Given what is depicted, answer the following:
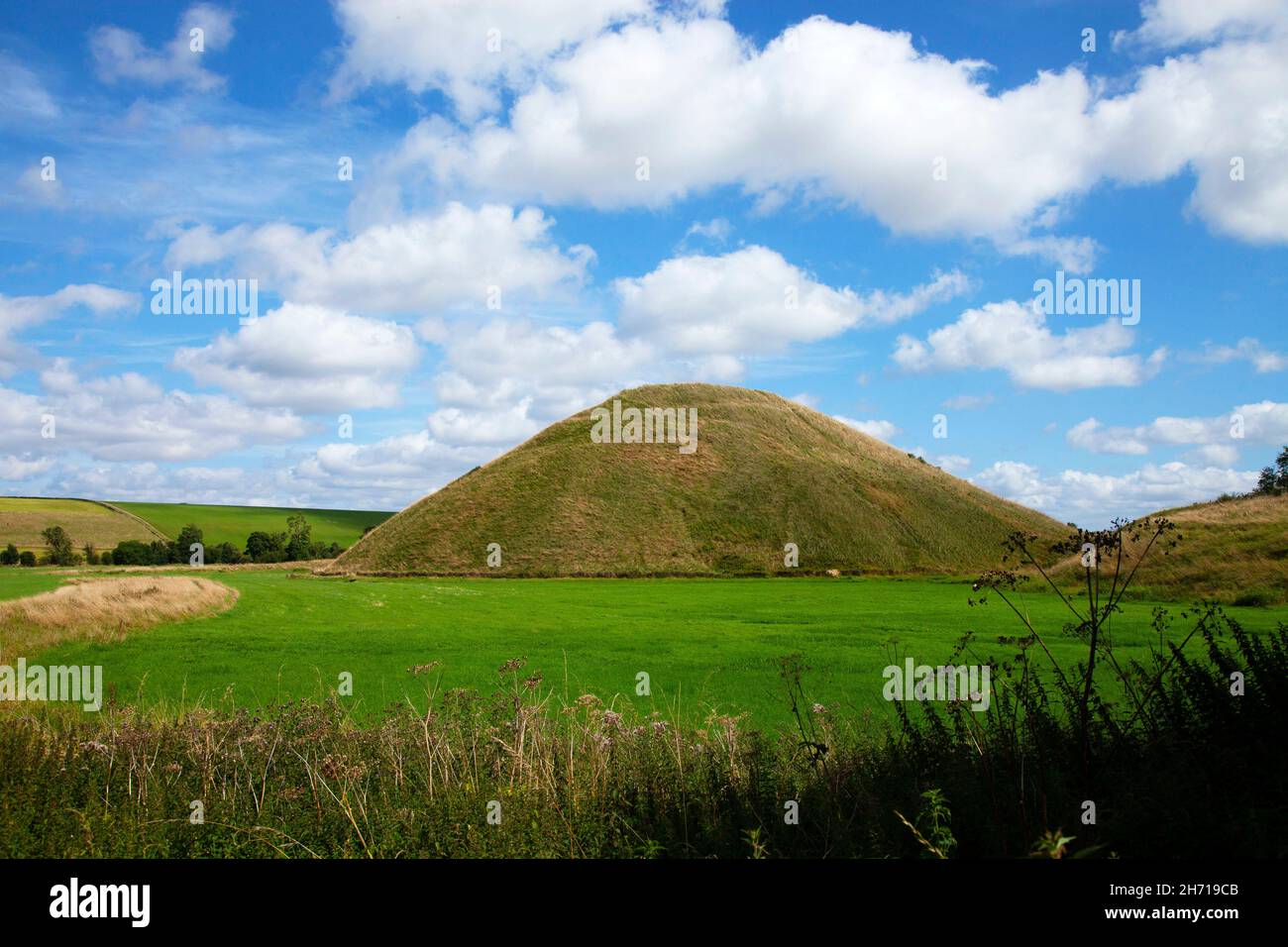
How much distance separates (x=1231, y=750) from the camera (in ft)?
21.9

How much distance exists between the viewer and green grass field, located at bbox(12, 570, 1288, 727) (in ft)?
64.1

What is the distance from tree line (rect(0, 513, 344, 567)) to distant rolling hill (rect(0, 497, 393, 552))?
4424mm

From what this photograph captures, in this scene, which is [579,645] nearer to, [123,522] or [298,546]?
[298,546]

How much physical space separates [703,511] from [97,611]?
83.3 meters

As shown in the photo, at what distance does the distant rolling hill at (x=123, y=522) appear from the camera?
142 m

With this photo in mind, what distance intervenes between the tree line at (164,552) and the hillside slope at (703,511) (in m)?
29.1

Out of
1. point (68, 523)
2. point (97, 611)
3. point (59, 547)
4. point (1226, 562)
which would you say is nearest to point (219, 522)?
point (68, 523)

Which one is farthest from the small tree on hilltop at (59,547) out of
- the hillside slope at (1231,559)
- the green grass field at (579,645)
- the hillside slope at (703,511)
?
the hillside slope at (1231,559)

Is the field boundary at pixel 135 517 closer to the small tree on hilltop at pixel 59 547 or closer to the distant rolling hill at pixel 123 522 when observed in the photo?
the distant rolling hill at pixel 123 522

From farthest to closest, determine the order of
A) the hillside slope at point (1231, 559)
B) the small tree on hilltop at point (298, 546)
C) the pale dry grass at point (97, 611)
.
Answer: the small tree on hilltop at point (298, 546) < the hillside slope at point (1231, 559) < the pale dry grass at point (97, 611)

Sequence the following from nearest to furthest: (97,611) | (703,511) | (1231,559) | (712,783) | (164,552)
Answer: (712,783) → (97,611) → (1231,559) → (703,511) → (164,552)

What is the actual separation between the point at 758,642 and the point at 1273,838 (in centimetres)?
2435

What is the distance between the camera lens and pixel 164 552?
129625 mm

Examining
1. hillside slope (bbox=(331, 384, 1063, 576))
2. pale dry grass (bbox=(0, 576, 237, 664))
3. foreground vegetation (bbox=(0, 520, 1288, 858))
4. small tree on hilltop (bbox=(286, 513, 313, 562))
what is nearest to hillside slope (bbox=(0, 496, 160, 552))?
small tree on hilltop (bbox=(286, 513, 313, 562))
